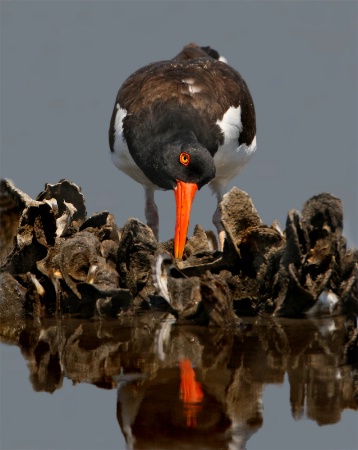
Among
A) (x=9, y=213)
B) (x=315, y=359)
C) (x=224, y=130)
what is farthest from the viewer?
(x=224, y=130)

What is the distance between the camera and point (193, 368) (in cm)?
513

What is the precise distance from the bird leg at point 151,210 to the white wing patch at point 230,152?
0.70m

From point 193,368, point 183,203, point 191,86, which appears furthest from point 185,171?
point 193,368

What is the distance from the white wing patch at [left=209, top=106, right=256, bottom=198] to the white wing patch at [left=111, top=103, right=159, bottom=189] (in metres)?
0.76

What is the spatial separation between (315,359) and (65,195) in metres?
3.38

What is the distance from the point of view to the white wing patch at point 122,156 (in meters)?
8.88

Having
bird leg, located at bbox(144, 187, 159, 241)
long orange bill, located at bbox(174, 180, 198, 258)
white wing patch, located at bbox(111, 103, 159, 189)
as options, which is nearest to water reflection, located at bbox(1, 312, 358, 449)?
long orange bill, located at bbox(174, 180, 198, 258)

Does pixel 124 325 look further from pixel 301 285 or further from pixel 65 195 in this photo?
pixel 65 195

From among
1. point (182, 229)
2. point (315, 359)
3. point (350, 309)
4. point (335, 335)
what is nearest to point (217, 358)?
point (315, 359)

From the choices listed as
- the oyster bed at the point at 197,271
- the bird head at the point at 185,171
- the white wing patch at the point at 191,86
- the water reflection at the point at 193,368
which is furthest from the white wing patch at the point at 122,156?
the water reflection at the point at 193,368

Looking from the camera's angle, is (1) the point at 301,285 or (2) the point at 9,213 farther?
(2) the point at 9,213

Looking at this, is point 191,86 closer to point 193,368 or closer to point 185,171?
point 185,171

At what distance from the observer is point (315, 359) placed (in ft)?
17.3

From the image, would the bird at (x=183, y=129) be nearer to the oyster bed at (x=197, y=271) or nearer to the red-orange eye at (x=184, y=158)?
the red-orange eye at (x=184, y=158)
